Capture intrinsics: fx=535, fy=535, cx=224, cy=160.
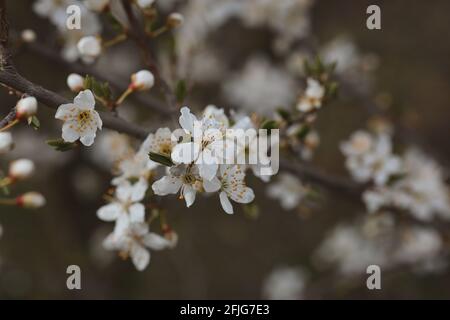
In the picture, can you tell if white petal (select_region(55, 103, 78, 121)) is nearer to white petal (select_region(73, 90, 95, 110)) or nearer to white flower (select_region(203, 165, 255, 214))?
white petal (select_region(73, 90, 95, 110))

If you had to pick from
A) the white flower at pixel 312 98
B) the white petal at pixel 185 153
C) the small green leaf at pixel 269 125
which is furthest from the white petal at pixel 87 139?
the white flower at pixel 312 98

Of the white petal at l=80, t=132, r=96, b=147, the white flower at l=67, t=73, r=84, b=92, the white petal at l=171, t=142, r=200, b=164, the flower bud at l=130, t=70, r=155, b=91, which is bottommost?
the white petal at l=171, t=142, r=200, b=164

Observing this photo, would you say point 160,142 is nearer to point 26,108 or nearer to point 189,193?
point 189,193

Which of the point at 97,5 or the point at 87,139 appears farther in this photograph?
the point at 97,5

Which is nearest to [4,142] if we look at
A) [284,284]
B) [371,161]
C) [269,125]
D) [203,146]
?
[203,146]

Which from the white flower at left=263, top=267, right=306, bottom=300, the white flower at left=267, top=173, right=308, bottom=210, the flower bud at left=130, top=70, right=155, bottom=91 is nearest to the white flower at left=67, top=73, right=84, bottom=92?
the flower bud at left=130, top=70, right=155, bottom=91
